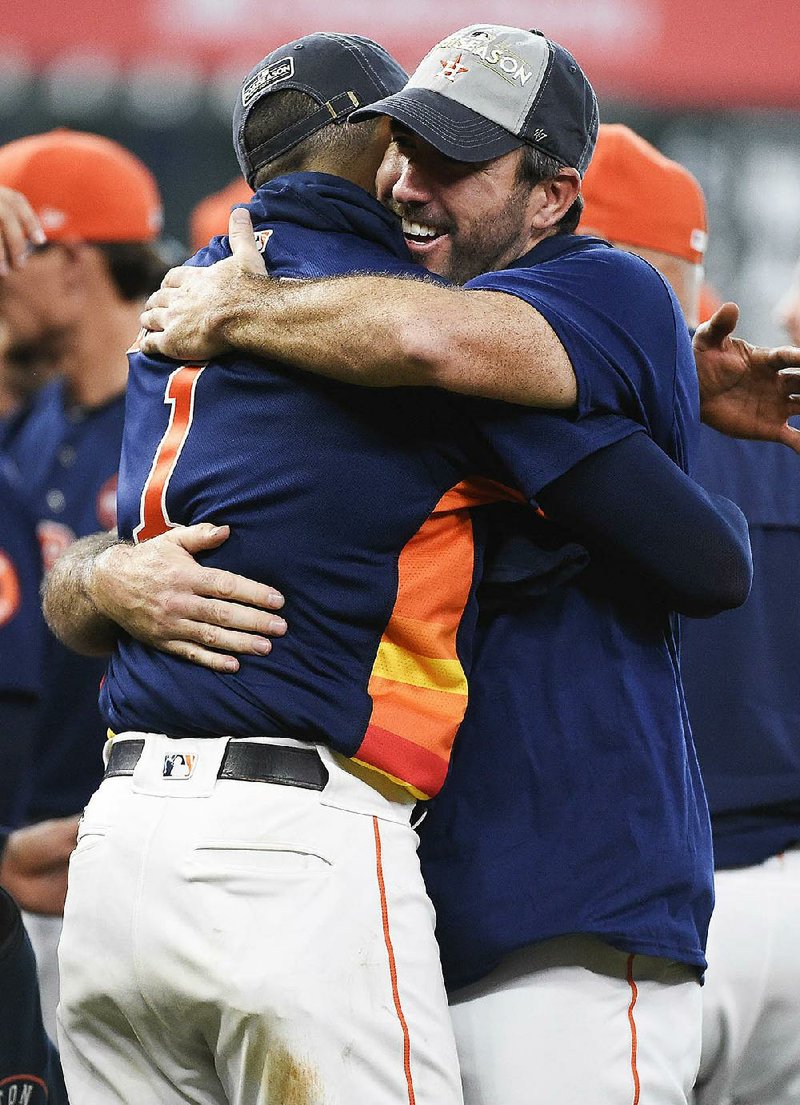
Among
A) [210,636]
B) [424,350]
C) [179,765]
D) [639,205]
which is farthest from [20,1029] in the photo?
[639,205]

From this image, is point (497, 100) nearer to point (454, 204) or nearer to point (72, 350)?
point (454, 204)

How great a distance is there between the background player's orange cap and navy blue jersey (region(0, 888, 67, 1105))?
2.10 m

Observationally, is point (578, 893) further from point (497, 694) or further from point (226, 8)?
point (226, 8)

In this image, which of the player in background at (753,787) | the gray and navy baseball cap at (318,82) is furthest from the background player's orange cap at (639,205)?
the gray and navy baseball cap at (318,82)

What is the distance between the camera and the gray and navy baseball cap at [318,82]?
8.60ft

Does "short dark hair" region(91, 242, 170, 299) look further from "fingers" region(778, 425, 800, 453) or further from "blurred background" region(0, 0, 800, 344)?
"blurred background" region(0, 0, 800, 344)

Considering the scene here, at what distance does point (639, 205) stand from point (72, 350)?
2.14 metres

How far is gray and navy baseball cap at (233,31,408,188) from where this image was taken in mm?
2621

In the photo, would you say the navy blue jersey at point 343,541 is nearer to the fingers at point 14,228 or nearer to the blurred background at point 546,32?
the fingers at point 14,228

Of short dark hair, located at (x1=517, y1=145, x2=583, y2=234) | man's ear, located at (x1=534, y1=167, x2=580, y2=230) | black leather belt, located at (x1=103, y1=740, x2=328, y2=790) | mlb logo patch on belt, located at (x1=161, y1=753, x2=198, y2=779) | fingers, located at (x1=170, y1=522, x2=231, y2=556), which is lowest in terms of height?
mlb logo patch on belt, located at (x1=161, y1=753, x2=198, y2=779)

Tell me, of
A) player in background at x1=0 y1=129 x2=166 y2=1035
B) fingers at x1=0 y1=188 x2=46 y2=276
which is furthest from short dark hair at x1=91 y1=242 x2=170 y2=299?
fingers at x1=0 y1=188 x2=46 y2=276

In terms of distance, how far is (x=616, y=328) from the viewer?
233 cm

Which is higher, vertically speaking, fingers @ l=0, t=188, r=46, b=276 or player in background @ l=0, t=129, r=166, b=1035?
fingers @ l=0, t=188, r=46, b=276

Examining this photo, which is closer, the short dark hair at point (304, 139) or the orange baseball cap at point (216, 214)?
the short dark hair at point (304, 139)
